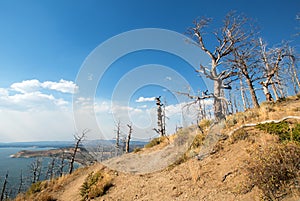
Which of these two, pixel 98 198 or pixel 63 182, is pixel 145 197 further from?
pixel 63 182

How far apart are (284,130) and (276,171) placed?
3.29 metres

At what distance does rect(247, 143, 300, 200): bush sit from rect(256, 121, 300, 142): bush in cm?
147

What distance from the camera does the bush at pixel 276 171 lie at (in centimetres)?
378

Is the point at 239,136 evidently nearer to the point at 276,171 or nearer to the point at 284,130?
the point at 284,130

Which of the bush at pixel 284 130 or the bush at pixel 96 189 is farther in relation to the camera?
the bush at pixel 96 189

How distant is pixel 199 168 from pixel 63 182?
394 inches

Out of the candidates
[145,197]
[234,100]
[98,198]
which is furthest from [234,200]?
[234,100]

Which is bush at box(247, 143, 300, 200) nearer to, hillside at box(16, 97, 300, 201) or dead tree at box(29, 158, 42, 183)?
hillside at box(16, 97, 300, 201)

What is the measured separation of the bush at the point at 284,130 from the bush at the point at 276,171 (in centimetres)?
147

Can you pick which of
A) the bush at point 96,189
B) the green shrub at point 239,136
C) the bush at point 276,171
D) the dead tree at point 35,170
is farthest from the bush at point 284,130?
the dead tree at point 35,170

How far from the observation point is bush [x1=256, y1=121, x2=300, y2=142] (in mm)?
5676

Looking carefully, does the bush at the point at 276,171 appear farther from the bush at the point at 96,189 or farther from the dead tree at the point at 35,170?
the dead tree at the point at 35,170

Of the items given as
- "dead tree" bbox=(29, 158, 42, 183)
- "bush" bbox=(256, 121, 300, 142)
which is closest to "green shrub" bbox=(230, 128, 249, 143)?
"bush" bbox=(256, 121, 300, 142)

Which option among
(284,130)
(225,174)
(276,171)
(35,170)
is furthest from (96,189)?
(35,170)
